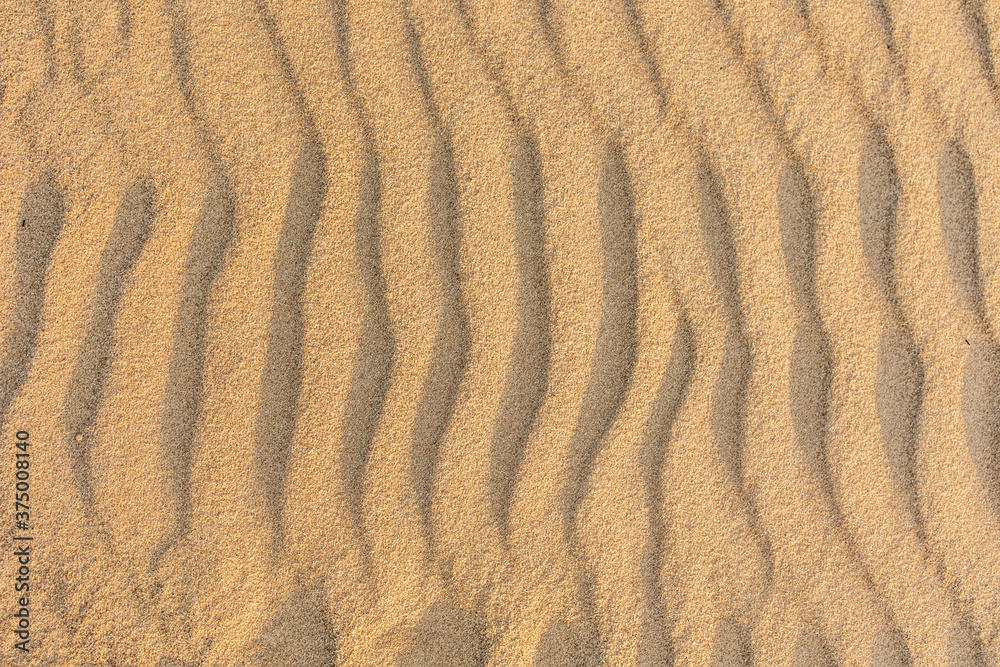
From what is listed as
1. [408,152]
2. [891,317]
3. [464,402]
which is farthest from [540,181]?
[891,317]

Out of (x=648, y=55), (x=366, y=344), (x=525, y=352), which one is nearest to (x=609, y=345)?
(x=525, y=352)

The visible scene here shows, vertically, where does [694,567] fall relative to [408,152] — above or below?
below

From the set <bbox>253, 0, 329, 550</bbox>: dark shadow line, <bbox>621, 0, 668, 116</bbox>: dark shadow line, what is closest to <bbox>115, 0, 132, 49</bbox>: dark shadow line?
<bbox>253, 0, 329, 550</bbox>: dark shadow line

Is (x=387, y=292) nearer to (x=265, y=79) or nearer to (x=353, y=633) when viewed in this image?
(x=265, y=79)

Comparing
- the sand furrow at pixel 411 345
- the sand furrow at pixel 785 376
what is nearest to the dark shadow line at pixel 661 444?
the sand furrow at pixel 785 376

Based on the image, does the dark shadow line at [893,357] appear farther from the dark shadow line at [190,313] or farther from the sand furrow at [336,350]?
the dark shadow line at [190,313]

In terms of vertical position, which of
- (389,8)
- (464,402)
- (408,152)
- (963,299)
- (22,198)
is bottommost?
(963,299)

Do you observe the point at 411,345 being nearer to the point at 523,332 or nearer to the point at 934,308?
the point at 523,332
